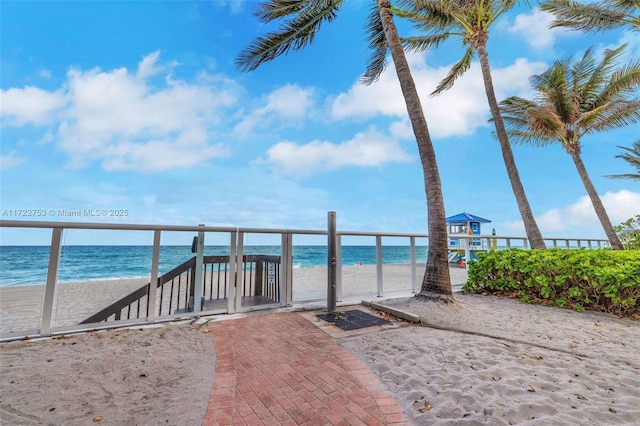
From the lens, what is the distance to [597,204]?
10031 mm

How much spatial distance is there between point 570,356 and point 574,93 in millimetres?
11473

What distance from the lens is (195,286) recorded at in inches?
159

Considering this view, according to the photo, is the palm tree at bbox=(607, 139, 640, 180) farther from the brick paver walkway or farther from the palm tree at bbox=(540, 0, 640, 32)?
the brick paver walkway

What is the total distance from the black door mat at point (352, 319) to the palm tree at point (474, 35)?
5.79 meters

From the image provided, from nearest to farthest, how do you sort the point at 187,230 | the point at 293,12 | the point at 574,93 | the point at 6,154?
the point at 187,230, the point at 293,12, the point at 6,154, the point at 574,93

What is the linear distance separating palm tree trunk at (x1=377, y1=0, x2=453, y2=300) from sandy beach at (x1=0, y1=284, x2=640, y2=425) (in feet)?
3.21

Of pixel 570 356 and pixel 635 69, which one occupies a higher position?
pixel 635 69

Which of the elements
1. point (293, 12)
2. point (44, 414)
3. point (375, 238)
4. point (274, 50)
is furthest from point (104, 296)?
point (293, 12)

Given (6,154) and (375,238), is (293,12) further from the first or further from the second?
(6,154)

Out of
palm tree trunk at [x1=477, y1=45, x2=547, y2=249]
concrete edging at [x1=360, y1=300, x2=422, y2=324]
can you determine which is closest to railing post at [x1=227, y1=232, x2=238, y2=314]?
concrete edging at [x1=360, y1=300, x2=422, y2=324]

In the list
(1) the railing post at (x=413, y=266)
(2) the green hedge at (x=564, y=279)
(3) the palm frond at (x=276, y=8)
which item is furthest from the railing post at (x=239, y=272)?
(2) the green hedge at (x=564, y=279)

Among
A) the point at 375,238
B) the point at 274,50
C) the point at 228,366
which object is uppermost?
the point at 274,50

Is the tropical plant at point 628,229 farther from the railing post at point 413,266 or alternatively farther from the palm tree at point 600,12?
the railing post at point 413,266

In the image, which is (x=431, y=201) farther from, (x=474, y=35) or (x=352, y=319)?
(x=474, y=35)
